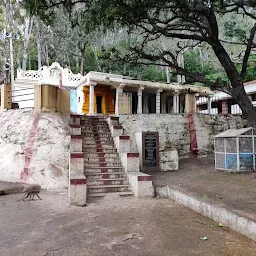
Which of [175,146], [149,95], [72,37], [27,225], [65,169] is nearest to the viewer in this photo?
[27,225]

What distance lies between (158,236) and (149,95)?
18.9 m

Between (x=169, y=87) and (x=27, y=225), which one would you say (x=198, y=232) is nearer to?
(x=27, y=225)

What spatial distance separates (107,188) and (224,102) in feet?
70.3

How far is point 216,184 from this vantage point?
7.90 metres

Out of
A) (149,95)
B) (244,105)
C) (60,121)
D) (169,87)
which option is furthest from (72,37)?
(244,105)

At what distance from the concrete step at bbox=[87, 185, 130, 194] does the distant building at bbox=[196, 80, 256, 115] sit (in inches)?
631

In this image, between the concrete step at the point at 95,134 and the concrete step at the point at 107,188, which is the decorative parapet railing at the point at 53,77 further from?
the concrete step at the point at 107,188

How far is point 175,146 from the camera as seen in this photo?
42.7 feet

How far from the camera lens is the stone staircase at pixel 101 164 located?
820cm

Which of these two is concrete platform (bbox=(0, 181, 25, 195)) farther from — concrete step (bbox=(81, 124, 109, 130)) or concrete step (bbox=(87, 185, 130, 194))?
concrete step (bbox=(81, 124, 109, 130))

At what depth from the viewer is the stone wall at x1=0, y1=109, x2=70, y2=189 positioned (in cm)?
959

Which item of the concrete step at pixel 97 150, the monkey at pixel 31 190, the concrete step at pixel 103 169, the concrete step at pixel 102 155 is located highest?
the concrete step at pixel 97 150

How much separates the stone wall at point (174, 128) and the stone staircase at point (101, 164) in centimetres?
142

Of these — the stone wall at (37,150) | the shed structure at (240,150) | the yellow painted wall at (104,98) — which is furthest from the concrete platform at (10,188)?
the yellow painted wall at (104,98)
